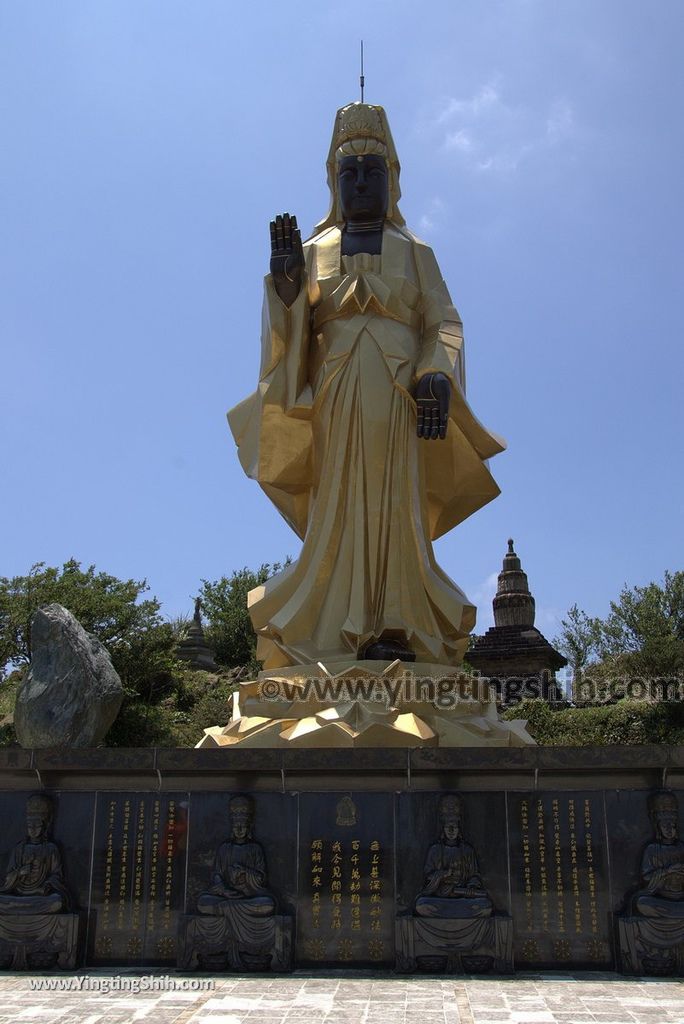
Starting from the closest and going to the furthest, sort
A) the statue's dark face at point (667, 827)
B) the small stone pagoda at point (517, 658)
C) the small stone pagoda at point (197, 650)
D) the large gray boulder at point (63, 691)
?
the statue's dark face at point (667, 827)
the large gray boulder at point (63, 691)
the small stone pagoda at point (517, 658)
the small stone pagoda at point (197, 650)

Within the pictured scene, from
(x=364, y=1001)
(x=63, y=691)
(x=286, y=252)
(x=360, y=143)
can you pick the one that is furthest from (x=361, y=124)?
(x=63, y=691)

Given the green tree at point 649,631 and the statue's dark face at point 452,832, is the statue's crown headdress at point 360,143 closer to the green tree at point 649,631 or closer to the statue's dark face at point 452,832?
the statue's dark face at point 452,832

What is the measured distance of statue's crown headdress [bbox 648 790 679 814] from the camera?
5.18m

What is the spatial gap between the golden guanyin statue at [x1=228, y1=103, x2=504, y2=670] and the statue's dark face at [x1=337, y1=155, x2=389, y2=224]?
13 millimetres

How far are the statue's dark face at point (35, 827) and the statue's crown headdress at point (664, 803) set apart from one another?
3528mm

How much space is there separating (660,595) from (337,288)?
16.9 m

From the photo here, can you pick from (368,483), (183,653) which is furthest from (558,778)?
(183,653)

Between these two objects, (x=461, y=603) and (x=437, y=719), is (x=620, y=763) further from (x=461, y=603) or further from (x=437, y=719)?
(x=461, y=603)

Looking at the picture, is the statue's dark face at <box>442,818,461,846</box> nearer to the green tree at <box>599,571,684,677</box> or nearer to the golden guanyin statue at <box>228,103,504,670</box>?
the golden guanyin statue at <box>228,103,504,670</box>

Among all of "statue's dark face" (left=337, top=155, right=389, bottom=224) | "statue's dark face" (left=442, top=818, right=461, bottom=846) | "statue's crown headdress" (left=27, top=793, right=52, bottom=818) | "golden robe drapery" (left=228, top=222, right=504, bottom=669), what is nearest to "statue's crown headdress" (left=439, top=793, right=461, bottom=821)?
"statue's dark face" (left=442, top=818, right=461, bottom=846)

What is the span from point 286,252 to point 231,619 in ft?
82.4

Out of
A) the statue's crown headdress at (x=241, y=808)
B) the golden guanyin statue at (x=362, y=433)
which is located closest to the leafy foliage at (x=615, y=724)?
the golden guanyin statue at (x=362, y=433)

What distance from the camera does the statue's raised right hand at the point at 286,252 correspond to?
764cm

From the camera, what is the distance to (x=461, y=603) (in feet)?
24.8
